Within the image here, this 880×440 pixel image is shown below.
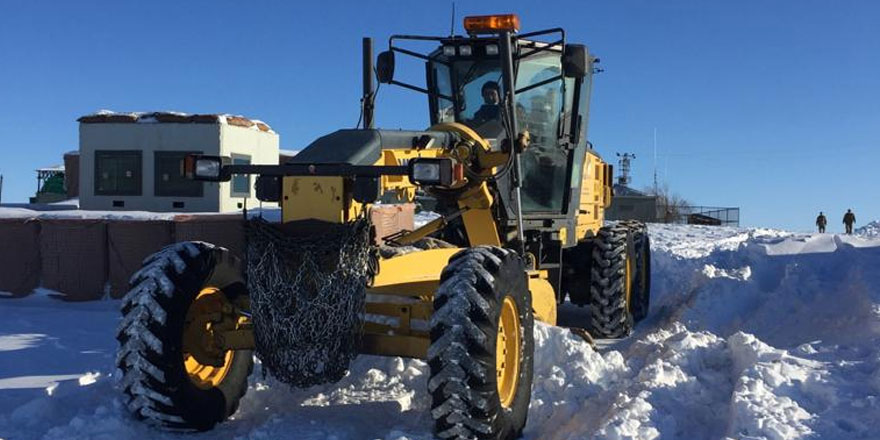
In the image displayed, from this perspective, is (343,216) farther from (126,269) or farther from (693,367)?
(126,269)

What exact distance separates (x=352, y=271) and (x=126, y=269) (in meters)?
6.54

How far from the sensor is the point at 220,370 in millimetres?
5355

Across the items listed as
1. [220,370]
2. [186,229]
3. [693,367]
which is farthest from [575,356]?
[186,229]

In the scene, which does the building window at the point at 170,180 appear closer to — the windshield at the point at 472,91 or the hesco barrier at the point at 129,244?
the hesco barrier at the point at 129,244

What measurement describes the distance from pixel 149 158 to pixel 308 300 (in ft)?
49.8

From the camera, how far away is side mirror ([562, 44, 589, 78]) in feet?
20.0

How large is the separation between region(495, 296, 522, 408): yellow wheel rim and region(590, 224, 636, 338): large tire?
3870 millimetres

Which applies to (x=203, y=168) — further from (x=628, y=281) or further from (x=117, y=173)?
(x=117, y=173)

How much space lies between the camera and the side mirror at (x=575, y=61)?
6.10m

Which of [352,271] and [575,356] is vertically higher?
[352,271]

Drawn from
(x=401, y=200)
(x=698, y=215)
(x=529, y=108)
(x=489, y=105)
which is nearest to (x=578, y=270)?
(x=529, y=108)

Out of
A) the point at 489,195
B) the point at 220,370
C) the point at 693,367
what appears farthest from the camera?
the point at 489,195

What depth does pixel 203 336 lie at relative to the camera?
16.9ft

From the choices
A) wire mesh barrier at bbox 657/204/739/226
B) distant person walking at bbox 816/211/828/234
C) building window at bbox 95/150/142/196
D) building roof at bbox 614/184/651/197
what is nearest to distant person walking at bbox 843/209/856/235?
distant person walking at bbox 816/211/828/234
